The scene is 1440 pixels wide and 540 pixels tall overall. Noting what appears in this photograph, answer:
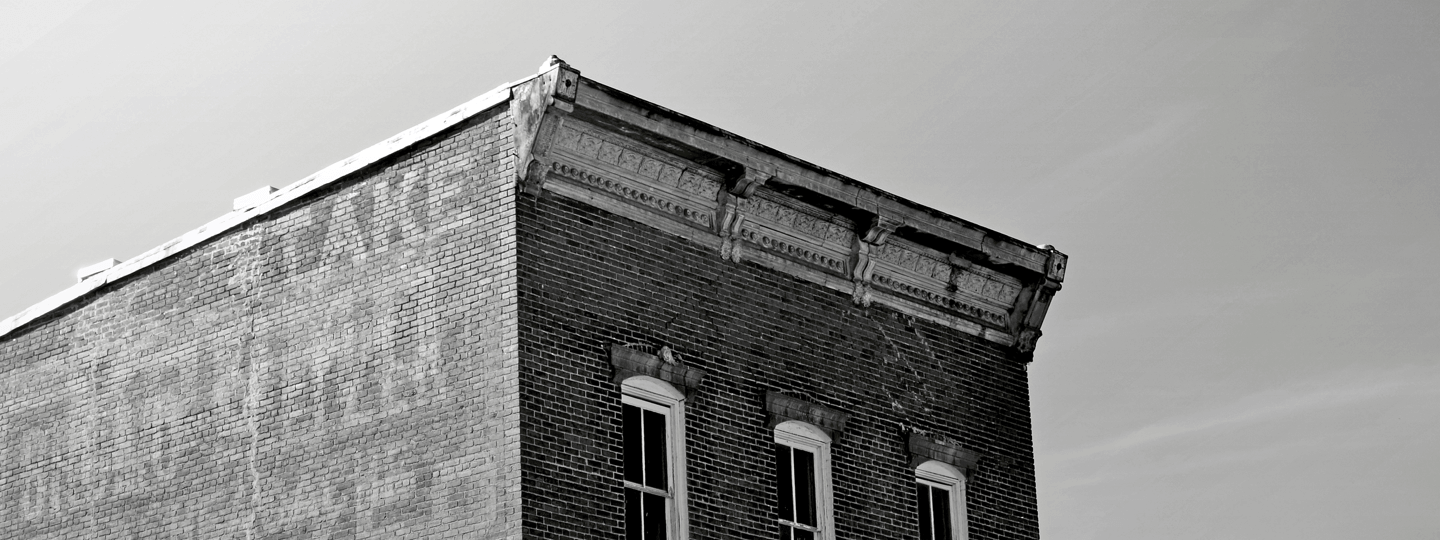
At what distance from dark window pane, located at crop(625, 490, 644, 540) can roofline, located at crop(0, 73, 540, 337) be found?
379 cm

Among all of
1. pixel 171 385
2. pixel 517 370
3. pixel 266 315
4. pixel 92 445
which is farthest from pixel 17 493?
pixel 517 370

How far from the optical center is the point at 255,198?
2038 cm

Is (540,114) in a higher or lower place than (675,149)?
lower

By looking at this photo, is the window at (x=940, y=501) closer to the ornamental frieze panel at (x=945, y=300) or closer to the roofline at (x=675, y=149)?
the ornamental frieze panel at (x=945, y=300)

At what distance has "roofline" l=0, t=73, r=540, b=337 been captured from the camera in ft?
61.8

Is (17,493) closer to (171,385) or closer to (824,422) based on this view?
(171,385)

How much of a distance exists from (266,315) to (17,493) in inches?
165

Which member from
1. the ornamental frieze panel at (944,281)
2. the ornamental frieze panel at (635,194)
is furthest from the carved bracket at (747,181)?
the ornamental frieze panel at (944,281)

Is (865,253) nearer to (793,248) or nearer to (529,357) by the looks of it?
(793,248)

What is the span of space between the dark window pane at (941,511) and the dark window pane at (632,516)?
15.8 ft

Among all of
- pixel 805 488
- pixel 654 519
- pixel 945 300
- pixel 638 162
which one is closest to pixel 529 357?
pixel 654 519

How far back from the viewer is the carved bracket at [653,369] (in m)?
18.6

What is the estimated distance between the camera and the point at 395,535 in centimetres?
1797

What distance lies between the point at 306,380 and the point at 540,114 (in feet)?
11.5
